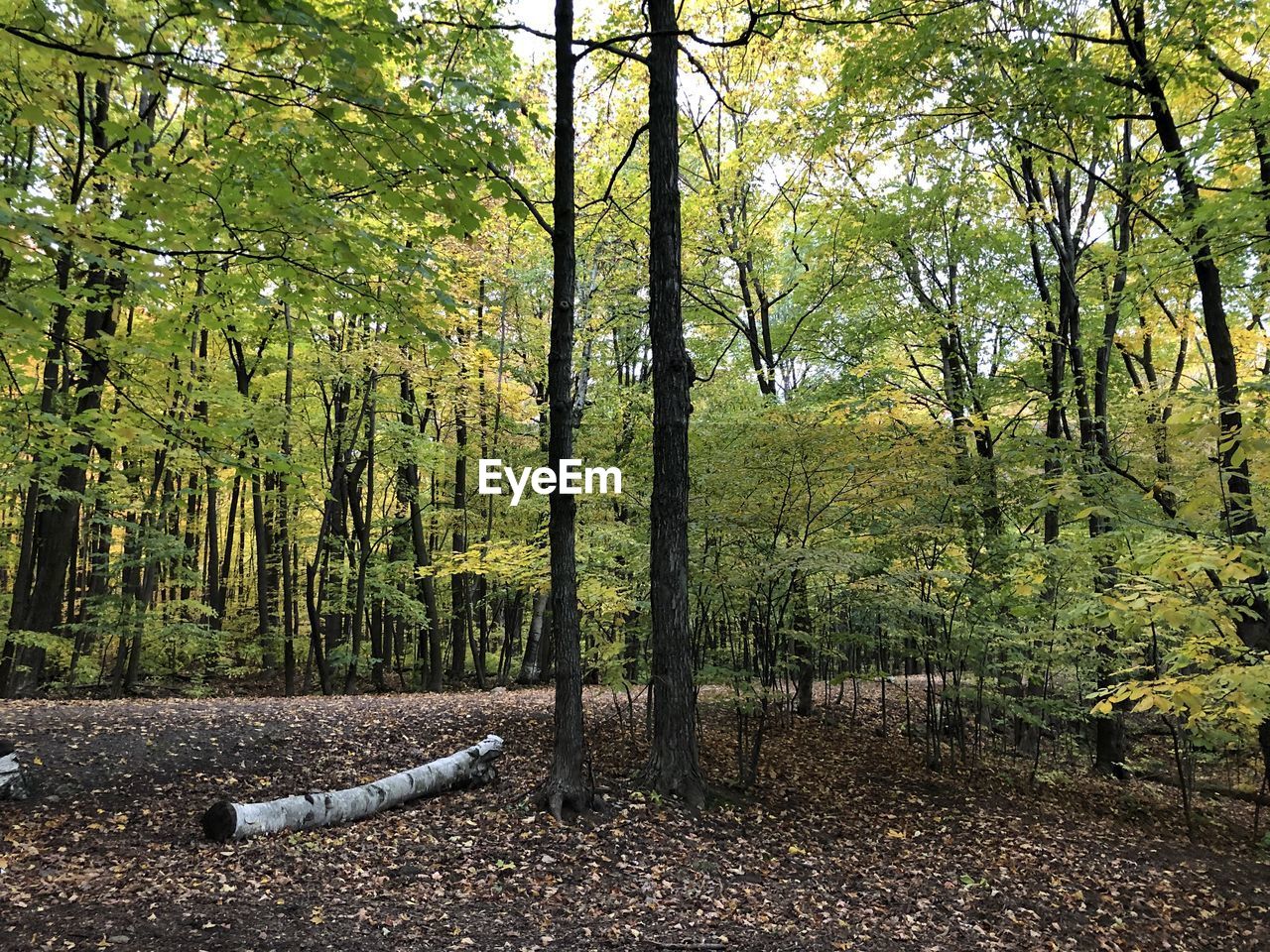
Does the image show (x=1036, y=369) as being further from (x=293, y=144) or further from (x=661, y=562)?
(x=293, y=144)

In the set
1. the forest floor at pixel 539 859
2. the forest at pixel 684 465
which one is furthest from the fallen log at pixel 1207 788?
the forest floor at pixel 539 859

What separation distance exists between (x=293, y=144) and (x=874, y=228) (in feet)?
28.9

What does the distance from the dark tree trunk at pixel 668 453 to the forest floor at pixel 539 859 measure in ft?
2.24

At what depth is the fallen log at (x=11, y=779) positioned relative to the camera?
4.97m

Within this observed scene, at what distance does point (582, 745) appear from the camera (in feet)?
19.4

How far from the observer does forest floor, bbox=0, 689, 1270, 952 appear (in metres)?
3.91

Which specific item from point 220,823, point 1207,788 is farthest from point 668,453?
point 1207,788

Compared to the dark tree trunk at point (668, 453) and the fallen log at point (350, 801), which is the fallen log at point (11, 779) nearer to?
the fallen log at point (350, 801)

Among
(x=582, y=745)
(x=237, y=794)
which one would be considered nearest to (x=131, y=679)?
(x=237, y=794)

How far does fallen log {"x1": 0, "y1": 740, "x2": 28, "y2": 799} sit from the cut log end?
165cm

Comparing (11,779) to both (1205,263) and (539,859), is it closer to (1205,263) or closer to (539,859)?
(539,859)

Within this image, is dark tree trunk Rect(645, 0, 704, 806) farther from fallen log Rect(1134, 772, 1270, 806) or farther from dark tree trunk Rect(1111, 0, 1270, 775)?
fallen log Rect(1134, 772, 1270, 806)

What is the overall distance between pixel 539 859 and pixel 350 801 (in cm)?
165

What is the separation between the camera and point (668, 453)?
256 inches
